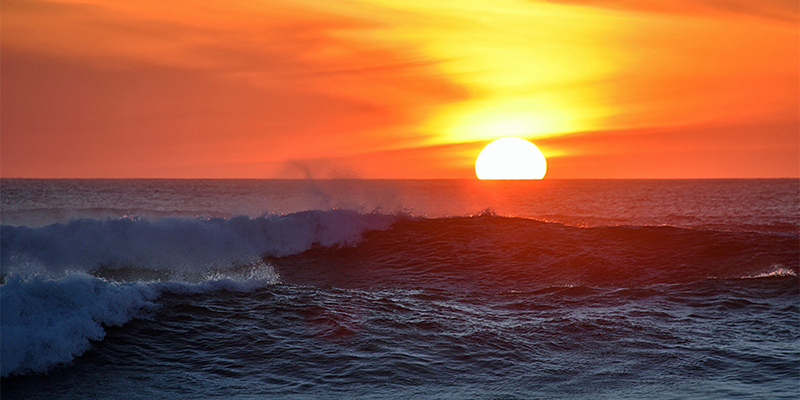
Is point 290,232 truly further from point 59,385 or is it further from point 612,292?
point 59,385

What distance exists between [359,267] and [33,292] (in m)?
9.65

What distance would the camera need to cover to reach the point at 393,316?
1075cm

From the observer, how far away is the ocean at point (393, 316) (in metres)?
7.63

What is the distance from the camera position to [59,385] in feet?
24.2

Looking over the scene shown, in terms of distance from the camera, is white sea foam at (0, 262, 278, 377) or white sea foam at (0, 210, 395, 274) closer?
white sea foam at (0, 262, 278, 377)

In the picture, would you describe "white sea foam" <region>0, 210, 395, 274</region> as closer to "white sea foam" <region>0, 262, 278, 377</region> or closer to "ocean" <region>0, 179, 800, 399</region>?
"ocean" <region>0, 179, 800, 399</region>

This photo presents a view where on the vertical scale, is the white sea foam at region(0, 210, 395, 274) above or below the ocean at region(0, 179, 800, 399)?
above

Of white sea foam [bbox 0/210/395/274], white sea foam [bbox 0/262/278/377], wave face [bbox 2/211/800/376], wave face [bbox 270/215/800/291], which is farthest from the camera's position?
white sea foam [bbox 0/210/395/274]

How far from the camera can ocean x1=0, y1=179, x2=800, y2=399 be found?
25.0 ft

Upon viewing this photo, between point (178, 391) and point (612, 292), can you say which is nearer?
point (178, 391)

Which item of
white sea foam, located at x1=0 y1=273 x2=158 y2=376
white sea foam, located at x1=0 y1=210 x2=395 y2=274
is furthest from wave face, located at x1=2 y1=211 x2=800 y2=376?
white sea foam, located at x1=0 y1=273 x2=158 y2=376

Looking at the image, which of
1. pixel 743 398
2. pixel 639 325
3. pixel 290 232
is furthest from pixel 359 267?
pixel 743 398

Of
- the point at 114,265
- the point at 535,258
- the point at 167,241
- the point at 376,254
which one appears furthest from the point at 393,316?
the point at 167,241

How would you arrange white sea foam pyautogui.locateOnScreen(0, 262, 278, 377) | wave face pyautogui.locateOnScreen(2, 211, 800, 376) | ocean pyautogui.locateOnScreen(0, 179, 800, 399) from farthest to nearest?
1. wave face pyautogui.locateOnScreen(2, 211, 800, 376)
2. white sea foam pyautogui.locateOnScreen(0, 262, 278, 377)
3. ocean pyautogui.locateOnScreen(0, 179, 800, 399)
